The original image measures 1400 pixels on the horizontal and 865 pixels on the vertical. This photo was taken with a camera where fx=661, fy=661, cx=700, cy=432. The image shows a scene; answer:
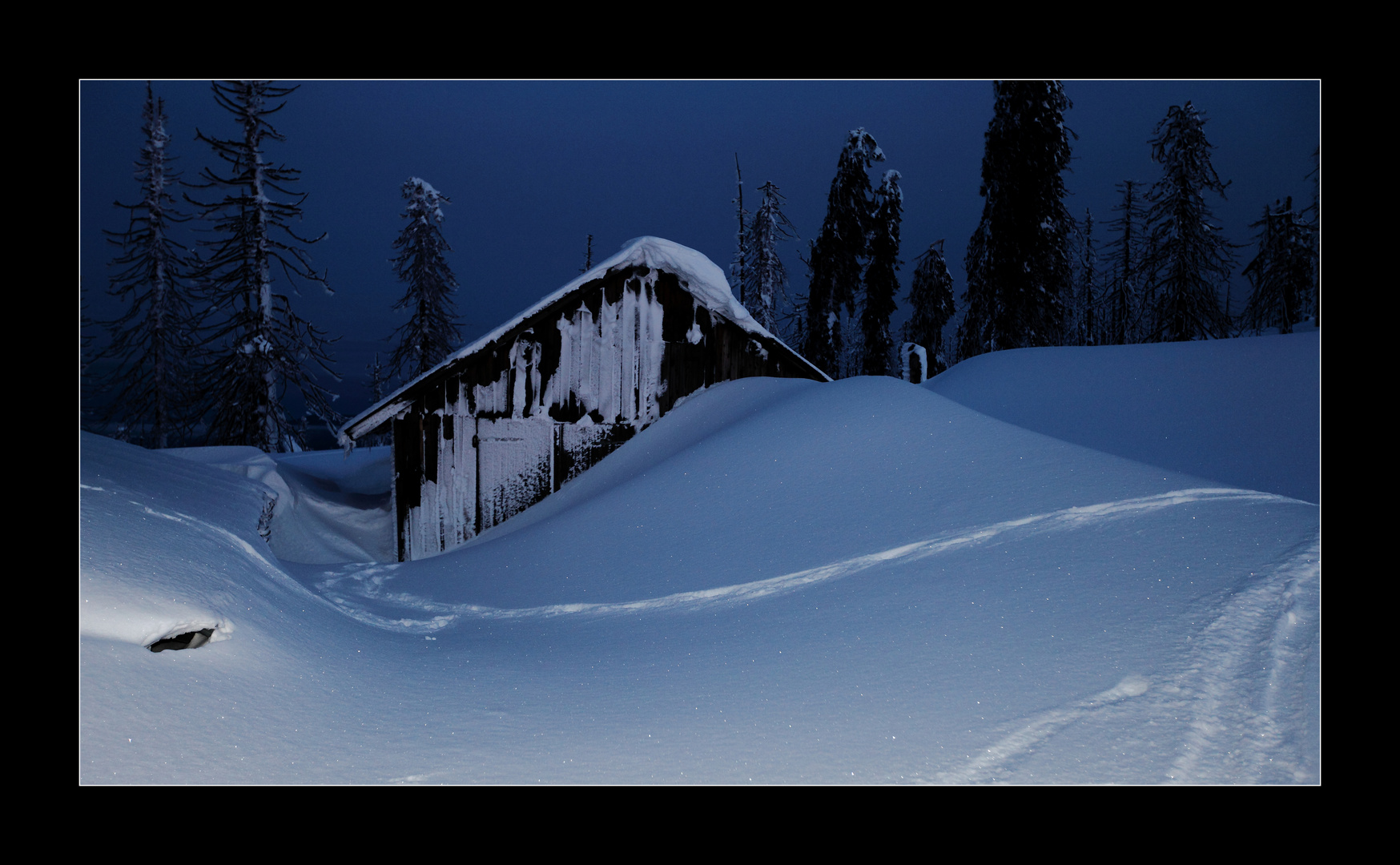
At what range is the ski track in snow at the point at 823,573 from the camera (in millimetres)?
4395

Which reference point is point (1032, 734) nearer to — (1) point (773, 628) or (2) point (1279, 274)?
(1) point (773, 628)

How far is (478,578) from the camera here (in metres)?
6.06

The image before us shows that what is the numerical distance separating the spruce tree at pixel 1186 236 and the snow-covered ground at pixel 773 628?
22.0 m

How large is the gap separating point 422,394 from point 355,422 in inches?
38.5

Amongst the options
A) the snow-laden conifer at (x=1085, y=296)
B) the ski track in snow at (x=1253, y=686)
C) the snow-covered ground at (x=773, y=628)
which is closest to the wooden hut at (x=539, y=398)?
the snow-covered ground at (x=773, y=628)

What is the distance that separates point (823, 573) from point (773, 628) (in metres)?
0.81

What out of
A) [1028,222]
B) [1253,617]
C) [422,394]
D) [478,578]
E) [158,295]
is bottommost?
[478,578]

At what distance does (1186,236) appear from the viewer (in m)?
24.7

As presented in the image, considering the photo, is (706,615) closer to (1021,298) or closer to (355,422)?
(355,422)

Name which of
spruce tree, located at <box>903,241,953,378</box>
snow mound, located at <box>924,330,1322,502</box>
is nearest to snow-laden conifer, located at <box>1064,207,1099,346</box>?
spruce tree, located at <box>903,241,953,378</box>

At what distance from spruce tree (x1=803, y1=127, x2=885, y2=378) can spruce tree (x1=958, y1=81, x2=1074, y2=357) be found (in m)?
5.00

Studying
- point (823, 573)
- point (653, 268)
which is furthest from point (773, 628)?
point (653, 268)

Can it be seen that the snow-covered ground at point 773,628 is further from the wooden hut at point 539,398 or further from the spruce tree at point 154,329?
the spruce tree at point 154,329

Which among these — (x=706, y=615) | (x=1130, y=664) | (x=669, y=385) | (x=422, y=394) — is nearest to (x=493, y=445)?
(x=422, y=394)
